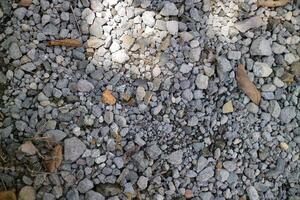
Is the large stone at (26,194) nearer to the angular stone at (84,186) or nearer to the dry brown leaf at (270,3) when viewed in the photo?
the angular stone at (84,186)

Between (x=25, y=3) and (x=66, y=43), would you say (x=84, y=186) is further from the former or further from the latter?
(x=25, y=3)

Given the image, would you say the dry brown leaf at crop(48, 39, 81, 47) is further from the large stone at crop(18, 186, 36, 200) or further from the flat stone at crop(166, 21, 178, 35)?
the large stone at crop(18, 186, 36, 200)

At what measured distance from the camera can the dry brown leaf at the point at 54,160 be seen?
1.67 m

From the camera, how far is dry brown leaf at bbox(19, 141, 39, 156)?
167 centimetres

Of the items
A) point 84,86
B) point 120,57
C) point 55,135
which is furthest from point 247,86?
point 55,135

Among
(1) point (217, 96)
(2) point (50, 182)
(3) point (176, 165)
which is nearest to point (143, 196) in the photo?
(3) point (176, 165)

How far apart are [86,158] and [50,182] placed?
0.14 meters

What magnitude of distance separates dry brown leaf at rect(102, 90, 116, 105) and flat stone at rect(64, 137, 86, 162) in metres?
0.17

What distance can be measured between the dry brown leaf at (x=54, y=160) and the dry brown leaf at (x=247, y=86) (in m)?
0.69

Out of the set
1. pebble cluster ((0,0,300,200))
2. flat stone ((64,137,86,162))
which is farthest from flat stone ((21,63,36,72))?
flat stone ((64,137,86,162))

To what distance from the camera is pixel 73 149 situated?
66.8 inches

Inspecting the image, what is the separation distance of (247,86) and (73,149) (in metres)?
0.67

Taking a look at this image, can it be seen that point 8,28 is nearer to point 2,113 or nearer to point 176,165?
point 2,113

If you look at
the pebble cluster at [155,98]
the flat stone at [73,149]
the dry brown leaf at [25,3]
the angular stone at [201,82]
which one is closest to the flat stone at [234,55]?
the pebble cluster at [155,98]
